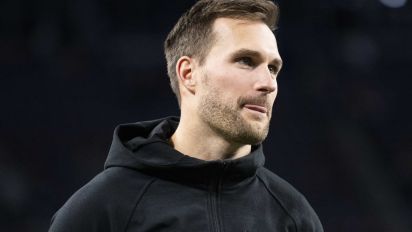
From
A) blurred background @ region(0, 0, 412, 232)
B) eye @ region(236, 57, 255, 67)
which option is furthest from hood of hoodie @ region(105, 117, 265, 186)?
blurred background @ region(0, 0, 412, 232)

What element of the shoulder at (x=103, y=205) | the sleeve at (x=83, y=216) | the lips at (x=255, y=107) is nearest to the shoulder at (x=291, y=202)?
the lips at (x=255, y=107)

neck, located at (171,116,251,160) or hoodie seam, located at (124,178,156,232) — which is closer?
hoodie seam, located at (124,178,156,232)

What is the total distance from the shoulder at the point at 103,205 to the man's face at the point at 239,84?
26cm

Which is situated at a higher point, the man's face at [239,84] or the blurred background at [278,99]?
the man's face at [239,84]

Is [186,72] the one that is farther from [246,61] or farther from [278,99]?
[278,99]

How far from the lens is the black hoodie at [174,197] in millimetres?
1906

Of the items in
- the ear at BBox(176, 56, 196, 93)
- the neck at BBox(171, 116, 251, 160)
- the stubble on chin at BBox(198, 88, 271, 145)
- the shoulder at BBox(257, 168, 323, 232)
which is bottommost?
the shoulder at BBox(257, 168, 323, 232)

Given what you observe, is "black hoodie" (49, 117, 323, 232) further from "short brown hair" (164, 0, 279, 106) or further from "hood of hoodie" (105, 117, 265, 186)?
"short brown hair" (164, 0, 279, 106)

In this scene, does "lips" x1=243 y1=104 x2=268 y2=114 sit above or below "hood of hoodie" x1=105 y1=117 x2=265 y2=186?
above

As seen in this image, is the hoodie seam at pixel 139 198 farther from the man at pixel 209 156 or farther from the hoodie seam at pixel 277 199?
the hoodie seam at pixel 277 199

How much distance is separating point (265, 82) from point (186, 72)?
0.82 feet

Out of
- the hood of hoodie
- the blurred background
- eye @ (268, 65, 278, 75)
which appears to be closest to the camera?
the hood of hoodie

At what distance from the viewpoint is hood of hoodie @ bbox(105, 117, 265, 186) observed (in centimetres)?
199

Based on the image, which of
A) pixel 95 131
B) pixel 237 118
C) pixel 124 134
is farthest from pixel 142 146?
pixel 95 131
